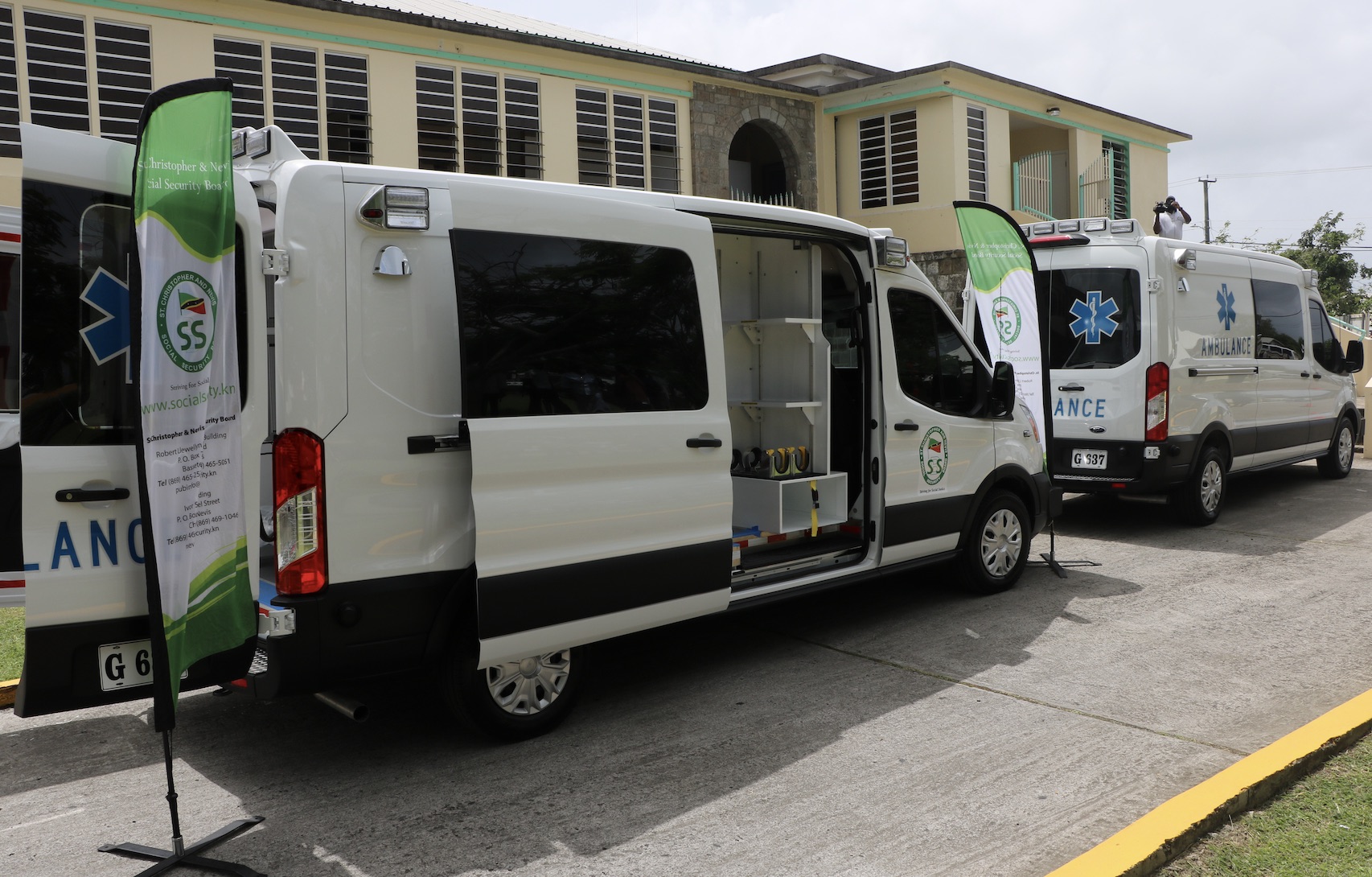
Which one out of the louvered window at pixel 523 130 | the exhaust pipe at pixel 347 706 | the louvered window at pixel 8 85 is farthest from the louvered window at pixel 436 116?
the exhaust pipe at pixel 347 706

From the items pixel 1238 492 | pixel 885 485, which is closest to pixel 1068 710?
pixel 885 485

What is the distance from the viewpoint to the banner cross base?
11.4 ft

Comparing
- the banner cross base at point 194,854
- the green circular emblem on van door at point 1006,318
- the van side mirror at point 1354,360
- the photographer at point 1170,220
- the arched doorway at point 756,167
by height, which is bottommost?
the banner cross base at point 194,854

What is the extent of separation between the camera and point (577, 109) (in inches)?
631

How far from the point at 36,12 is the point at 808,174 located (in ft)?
40.2

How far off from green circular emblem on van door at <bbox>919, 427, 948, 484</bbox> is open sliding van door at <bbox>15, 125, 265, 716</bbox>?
420 centimetres

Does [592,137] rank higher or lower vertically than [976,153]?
lower

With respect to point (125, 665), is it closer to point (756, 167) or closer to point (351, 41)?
point (351, 41)

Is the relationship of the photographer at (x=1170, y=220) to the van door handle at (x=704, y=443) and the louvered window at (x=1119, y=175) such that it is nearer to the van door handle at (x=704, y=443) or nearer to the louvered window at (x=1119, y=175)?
the van door handle at (x=704, y=443)

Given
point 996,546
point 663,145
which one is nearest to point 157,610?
point 996,546

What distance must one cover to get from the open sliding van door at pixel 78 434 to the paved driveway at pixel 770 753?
709 mm

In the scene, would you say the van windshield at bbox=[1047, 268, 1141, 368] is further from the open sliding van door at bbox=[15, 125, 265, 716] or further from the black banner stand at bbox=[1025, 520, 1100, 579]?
the open sliding van door at bbox=[15, 125, 265, 716]

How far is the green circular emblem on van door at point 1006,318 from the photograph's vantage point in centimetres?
765

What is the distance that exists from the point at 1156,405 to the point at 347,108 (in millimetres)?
10376
